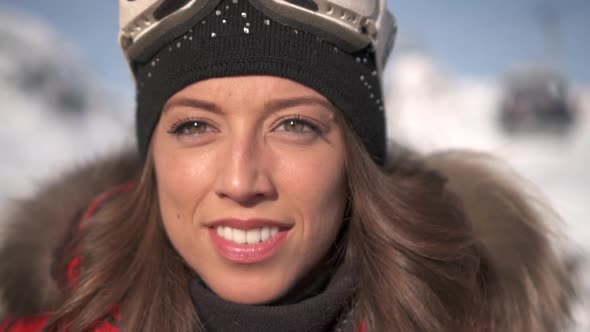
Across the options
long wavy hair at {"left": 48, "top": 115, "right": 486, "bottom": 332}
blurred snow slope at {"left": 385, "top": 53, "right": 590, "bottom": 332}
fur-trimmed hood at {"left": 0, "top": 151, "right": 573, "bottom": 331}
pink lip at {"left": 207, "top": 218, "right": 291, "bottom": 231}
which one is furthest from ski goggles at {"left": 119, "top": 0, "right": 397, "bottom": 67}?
blurred snow slope at {"left": 385, "top": 53, "right": 590, "bottom": 332}

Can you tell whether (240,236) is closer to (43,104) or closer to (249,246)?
(249,246)

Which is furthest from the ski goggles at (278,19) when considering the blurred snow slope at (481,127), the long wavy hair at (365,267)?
the blurred snow slope at (481,127)

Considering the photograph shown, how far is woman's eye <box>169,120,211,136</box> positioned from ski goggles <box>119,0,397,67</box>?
0.85 feet

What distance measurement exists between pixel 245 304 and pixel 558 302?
1083 millimetres

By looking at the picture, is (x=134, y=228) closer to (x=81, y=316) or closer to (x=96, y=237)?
(x=96, y=237)

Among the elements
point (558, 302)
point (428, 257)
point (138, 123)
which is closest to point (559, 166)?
point (558, 302)

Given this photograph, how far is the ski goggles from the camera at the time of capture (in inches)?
59.1

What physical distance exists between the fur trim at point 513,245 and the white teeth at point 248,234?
0.78 m

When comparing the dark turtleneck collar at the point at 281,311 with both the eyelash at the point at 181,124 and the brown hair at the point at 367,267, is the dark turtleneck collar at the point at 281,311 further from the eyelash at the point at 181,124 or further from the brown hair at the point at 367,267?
the eyelash at the point at 181,124

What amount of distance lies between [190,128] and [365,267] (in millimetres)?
676

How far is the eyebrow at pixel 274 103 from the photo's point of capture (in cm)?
145

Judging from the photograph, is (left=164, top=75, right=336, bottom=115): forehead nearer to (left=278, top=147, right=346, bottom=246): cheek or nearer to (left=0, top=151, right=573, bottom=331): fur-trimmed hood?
(left=278, top=147, right=346, bottom=246): cheek

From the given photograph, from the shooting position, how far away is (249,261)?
147 centimetres

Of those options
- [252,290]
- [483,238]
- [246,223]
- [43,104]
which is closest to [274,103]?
[246,223]
